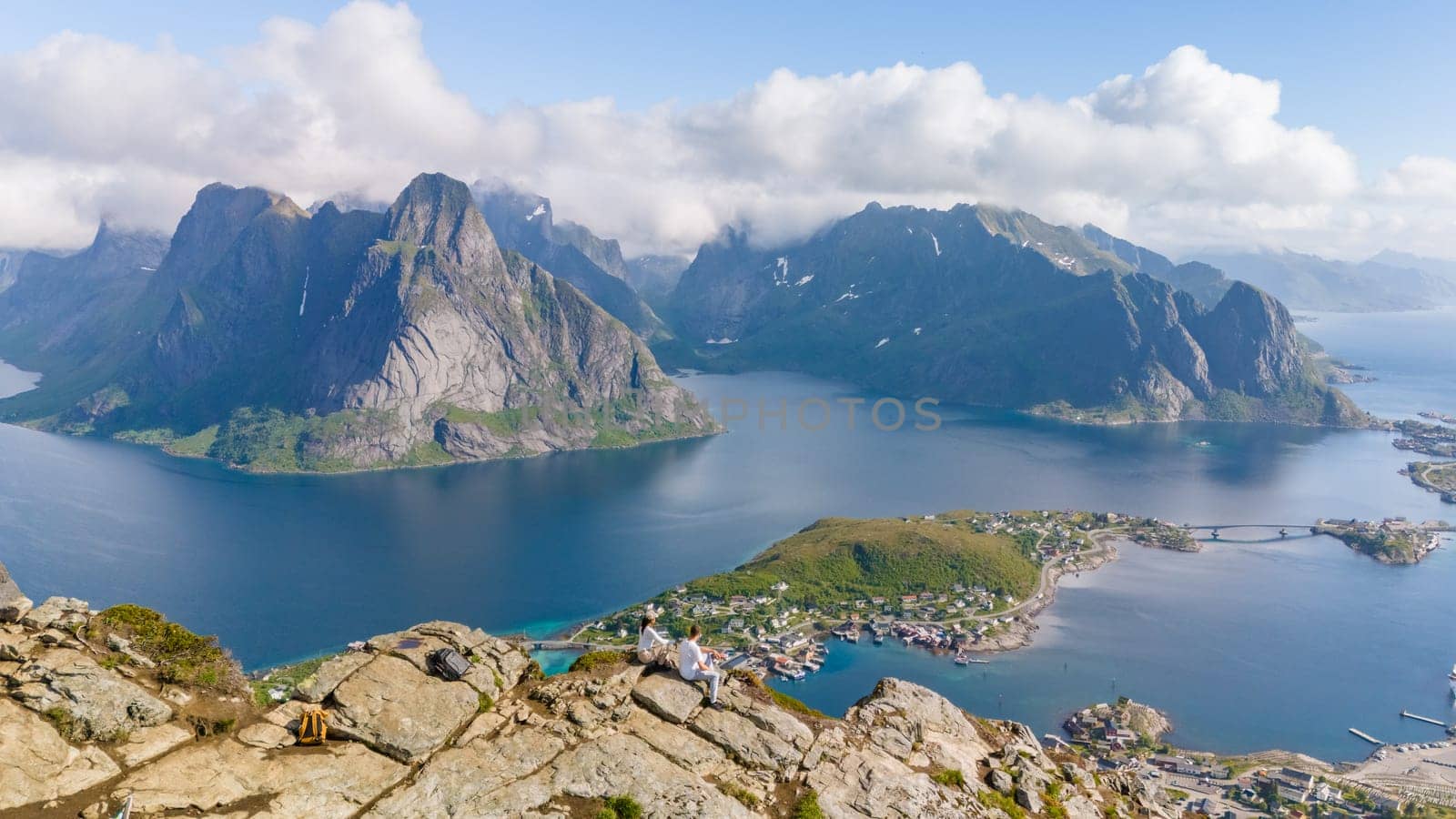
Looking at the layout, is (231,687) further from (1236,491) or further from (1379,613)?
(1236,491)

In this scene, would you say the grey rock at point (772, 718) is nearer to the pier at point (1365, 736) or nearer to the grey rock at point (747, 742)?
the grey rock at point (747, 742)

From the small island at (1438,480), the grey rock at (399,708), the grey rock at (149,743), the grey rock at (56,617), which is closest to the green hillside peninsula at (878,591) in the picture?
the grey rock at (399,708)

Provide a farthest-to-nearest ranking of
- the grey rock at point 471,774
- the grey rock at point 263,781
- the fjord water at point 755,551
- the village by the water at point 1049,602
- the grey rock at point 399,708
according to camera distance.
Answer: the fjord water at point 755,551
the village by the water at point 1049,602
the grey rock at point 399,708
the grey rock at point 471,774
the grey rock at point 263,781

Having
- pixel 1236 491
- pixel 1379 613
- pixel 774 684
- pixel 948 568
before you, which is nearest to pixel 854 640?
pixel 774 684

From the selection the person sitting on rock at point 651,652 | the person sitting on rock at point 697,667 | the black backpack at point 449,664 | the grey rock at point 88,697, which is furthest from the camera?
the person sitting on rock at point 651,652

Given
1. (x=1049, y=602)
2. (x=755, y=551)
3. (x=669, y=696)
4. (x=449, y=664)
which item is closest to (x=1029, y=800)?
(x=669, y=696)

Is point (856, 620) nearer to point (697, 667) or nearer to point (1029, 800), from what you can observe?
point (1029, 800)
